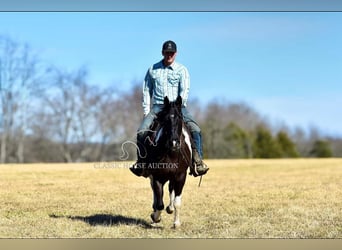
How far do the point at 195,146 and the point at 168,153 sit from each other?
716mm

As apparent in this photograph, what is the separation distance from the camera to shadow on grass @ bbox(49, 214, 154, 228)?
8.95 meters

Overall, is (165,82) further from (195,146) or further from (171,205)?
(171,205)

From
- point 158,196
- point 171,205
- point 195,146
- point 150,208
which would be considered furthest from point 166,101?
point 150,208

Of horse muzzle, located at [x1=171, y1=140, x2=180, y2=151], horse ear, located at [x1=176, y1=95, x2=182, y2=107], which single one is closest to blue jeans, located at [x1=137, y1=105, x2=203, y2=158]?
horse ear, located at [x1=176, y1=95, x2=182, y2=107]

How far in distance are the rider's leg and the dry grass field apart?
0.90 m

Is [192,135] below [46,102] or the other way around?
below

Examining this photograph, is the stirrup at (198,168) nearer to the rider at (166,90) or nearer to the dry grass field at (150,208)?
the rider at (166,90)

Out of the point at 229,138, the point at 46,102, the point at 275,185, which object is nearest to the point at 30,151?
the point at 46,102

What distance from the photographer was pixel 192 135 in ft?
28.6

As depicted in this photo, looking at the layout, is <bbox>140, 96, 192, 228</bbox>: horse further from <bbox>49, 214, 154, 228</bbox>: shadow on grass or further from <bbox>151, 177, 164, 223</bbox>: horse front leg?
<bbox>49, 214, 154, 228</bbox>: shadow on grass

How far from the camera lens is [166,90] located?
855 centimetres

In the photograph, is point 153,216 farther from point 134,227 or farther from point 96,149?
Result: point 96,149

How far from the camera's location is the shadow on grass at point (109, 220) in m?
8.95

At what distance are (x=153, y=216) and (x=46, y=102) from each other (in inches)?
891
